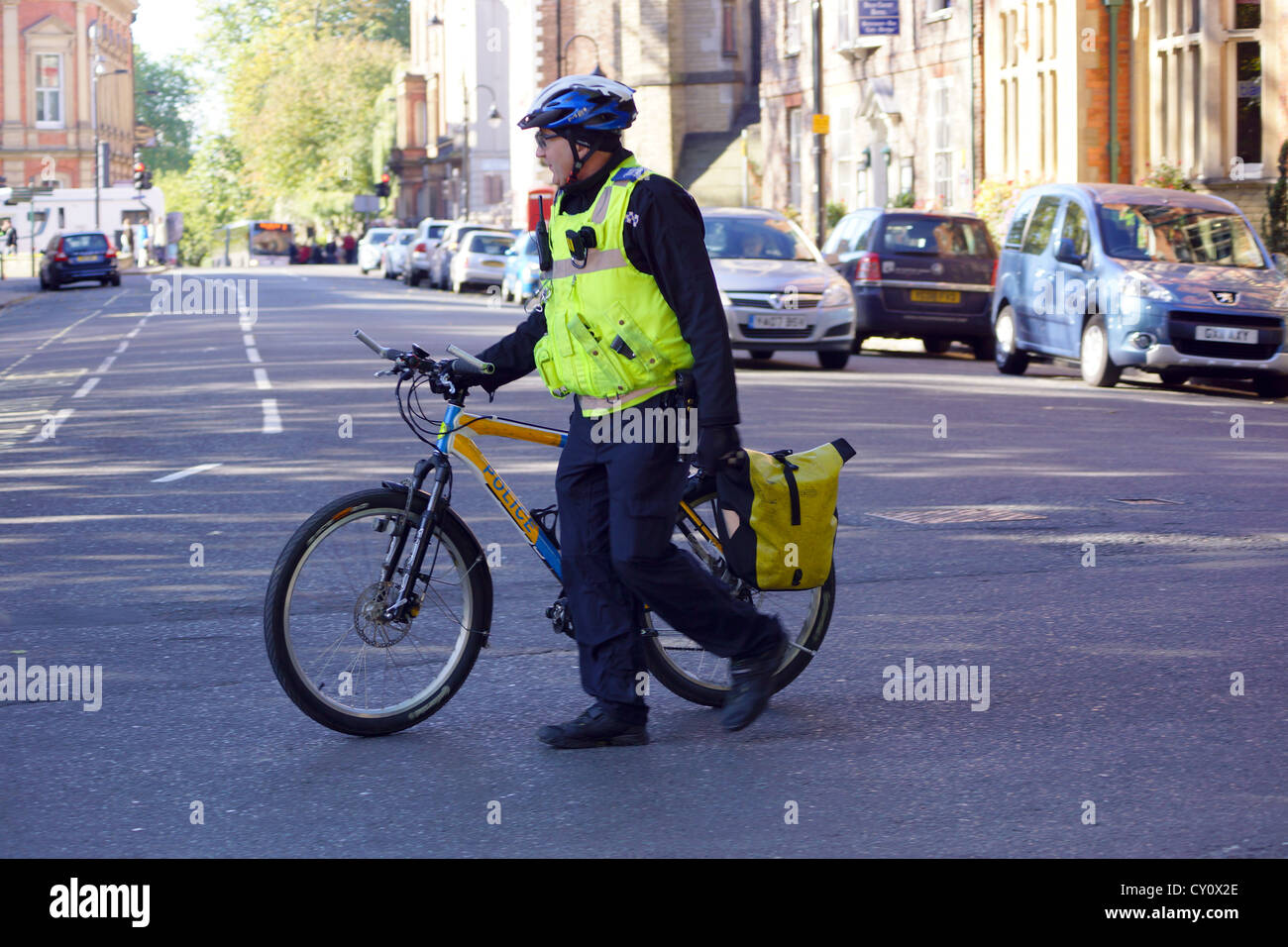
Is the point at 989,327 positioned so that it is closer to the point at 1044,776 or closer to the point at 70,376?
the point at 70,376

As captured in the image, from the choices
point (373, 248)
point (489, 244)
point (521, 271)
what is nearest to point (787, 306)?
point (521, 271)

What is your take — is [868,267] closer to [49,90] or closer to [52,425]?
[52,425]

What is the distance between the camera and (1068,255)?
1930 cm

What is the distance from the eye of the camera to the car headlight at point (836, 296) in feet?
67.3

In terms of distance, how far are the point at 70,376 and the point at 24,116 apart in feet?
265

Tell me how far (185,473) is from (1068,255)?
33.0 feet

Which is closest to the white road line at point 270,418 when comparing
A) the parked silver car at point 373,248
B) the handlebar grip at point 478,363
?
the handlebar grip at point 478,363

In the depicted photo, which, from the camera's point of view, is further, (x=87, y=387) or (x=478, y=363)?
(x=87, y=387)

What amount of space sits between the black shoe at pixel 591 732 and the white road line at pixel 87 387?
42.9 ft

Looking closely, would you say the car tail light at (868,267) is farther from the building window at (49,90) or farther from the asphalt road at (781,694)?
the building window at (49,90)

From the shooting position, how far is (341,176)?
101 metres

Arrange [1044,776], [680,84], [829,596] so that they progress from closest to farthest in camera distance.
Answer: [1044,776]
[829,596]
[680,84]

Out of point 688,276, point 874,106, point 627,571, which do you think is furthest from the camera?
point 874,106
